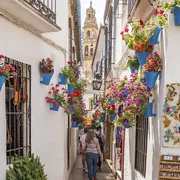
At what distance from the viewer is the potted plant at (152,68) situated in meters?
4.22

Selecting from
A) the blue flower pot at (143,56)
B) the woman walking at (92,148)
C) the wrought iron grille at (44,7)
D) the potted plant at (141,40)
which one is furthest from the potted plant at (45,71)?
the woman walking at (92,148)

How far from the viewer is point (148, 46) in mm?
4480

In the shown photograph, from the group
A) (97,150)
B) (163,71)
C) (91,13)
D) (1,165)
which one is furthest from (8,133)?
(91,13)

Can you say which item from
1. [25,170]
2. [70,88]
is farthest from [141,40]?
[70,88]

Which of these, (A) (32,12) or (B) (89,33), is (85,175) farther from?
(B) (89,33)

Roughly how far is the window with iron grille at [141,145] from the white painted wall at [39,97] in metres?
1.88

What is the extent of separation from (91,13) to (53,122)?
163ft

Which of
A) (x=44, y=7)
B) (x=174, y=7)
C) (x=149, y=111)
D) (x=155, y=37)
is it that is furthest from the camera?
(x=44, y=7)

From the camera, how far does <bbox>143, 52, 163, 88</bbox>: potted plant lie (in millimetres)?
4219

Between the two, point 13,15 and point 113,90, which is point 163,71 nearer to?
point 113,90

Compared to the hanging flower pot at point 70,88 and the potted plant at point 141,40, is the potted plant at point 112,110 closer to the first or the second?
the hanging flower pot at point 70,88

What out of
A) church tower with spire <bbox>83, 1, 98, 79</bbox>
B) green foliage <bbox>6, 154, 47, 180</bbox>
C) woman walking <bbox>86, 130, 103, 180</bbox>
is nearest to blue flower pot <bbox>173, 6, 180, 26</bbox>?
green foliage <bbox>6, 154, 47, 180</bbox>

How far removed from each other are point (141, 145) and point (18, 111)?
2687 mm

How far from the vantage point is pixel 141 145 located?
5.95m
